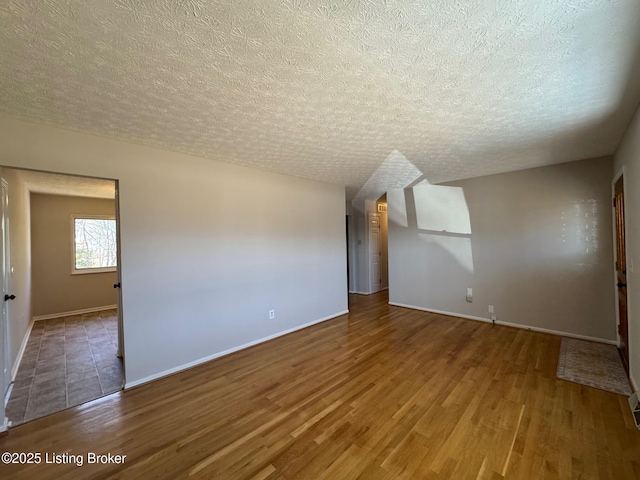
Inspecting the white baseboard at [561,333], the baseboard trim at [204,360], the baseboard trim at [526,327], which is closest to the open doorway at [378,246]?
the baseboard trim at [526,327]

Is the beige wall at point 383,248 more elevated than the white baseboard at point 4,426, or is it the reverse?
the beige wall at point 383,248

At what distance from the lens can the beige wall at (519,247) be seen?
3477 millimetres

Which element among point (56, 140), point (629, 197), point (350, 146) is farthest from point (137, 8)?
point (629, 197)

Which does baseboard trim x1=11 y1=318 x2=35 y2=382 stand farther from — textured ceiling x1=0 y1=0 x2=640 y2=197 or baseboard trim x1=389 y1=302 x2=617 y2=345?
baseboard trim x1=389 y1=302 x2=617 y2=345

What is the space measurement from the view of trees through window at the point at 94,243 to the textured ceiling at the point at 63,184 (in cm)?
68

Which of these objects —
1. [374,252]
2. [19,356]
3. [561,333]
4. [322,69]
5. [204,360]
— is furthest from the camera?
[374,252]

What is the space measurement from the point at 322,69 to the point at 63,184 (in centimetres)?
500

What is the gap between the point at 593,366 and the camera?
281cm

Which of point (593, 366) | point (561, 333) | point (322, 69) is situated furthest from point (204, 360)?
point (561, 333)

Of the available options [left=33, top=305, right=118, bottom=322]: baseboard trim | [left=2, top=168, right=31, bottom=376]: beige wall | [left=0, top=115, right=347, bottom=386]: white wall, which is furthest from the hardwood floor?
[left=33, top=305, right=118, bottom=322]: baseboard trim

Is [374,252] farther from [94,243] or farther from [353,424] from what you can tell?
[94,243]

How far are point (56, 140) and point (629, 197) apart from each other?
5.25 metres

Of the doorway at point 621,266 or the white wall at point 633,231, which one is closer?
the white wall at point 633,231

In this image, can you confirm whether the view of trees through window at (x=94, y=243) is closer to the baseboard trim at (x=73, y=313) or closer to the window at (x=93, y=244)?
the window at (x=93, y=244)
